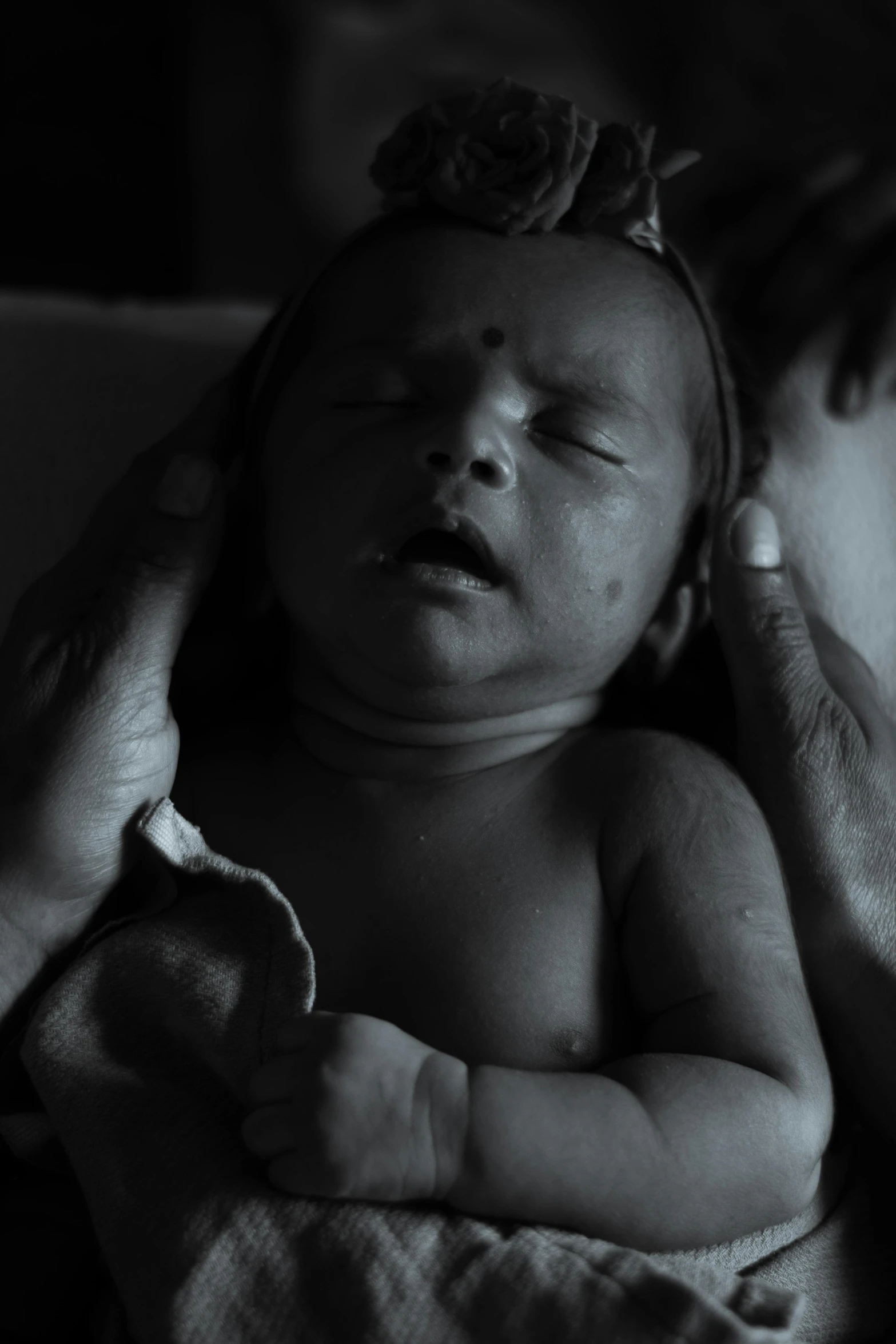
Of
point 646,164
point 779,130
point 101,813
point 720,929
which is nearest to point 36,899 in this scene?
point 101,813

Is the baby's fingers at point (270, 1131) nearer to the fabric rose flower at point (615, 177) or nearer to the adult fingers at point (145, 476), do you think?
the adult fingers at point (145, 476)

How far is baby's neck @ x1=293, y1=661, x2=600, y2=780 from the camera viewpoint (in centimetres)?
103

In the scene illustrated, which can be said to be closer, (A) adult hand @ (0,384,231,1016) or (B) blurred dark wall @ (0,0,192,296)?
(A) adult hand @ (0,384,231,1016)

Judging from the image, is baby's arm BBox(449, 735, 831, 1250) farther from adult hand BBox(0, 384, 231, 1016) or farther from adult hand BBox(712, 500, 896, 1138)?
adult hand BBox(0, 384, 231, 1016)

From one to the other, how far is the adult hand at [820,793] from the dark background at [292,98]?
1126mm

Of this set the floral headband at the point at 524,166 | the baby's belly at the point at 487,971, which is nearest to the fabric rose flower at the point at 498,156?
the floral headband at the point at 524,166

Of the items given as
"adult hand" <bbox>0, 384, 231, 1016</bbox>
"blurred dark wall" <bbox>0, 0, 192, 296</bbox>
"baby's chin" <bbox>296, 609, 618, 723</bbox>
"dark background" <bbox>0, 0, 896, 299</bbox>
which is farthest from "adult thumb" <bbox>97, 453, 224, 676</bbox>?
"blurred dark wall" <bbox>0, 0, 192, 296</bbox>

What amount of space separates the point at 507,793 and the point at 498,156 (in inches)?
19.6

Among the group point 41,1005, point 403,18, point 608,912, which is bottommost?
point 41,1005

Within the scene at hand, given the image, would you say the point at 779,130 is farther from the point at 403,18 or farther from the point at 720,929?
the point at 720,929

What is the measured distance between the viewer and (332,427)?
1.03 meters

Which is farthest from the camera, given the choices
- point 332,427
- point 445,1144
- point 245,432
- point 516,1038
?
point 245,432

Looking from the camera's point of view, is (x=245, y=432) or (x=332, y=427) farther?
(x=245, y=432)

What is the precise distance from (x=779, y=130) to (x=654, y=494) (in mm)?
1442
